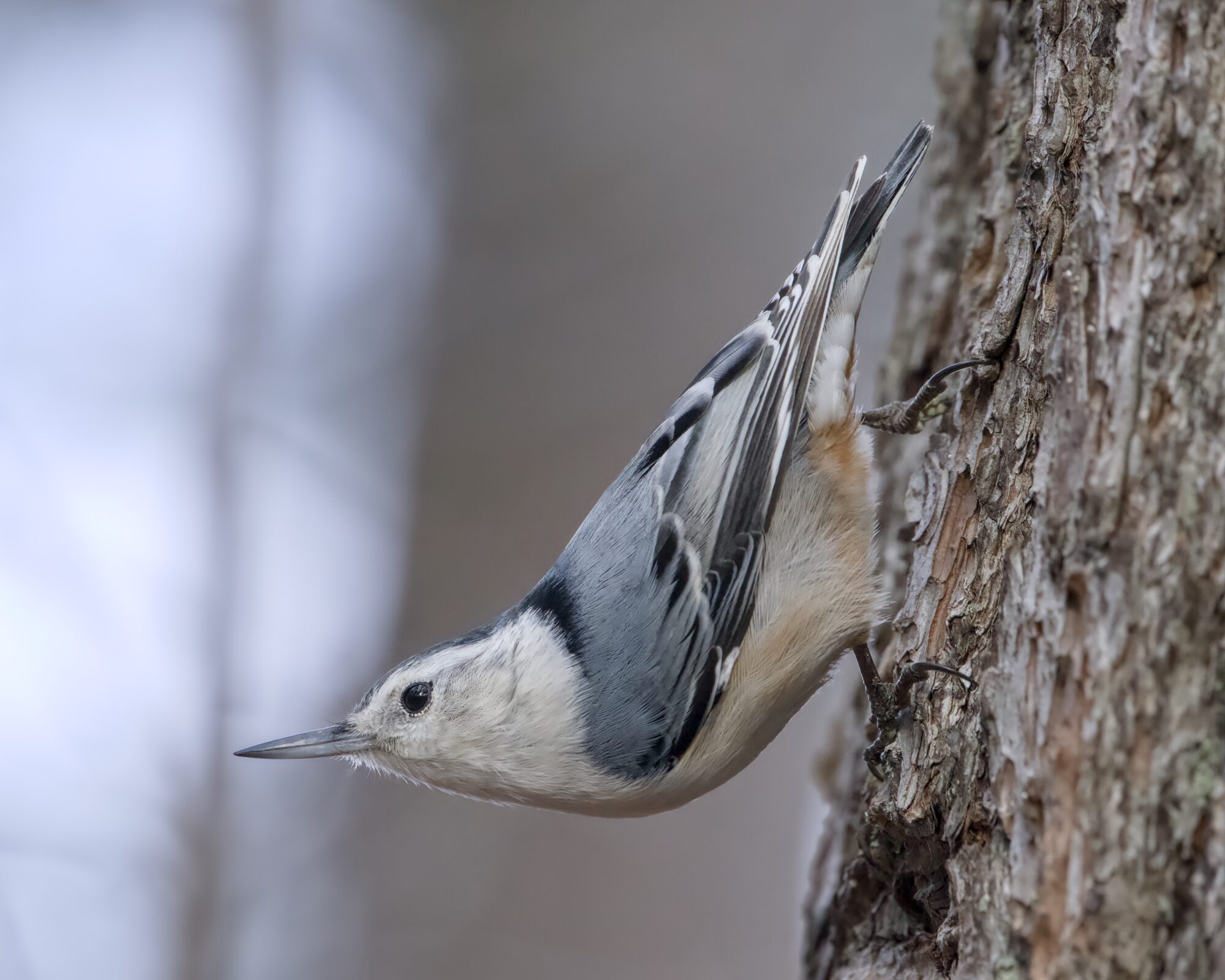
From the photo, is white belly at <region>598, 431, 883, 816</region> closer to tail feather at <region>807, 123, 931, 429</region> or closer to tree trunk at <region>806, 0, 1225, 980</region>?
tail feather at <region>807, 123, 931, 429</region>

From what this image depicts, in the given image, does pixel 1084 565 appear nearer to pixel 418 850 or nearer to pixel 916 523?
pixel 916 523

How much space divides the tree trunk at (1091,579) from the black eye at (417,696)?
83cm

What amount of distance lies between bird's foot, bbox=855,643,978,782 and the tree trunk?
0.04 m

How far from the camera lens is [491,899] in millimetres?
2984

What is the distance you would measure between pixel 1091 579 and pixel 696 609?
758mm

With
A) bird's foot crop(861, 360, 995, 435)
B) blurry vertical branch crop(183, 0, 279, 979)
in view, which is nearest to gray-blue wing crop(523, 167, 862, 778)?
bird's foot crop(861, 360, 995, 435)

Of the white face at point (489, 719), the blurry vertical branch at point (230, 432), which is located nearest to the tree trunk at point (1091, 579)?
the white face at point (489, 719)

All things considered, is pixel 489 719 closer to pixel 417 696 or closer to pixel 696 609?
pixel 417 696

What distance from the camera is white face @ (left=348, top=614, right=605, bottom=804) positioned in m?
1.89

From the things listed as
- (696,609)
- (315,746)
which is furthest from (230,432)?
(696,609)

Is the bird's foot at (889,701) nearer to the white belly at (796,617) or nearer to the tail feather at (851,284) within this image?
the white belly at (796,617)

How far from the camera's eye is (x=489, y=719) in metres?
1.97

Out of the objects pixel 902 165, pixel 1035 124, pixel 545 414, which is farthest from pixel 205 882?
pixel 1035 124

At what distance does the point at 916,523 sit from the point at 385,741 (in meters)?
1.07
